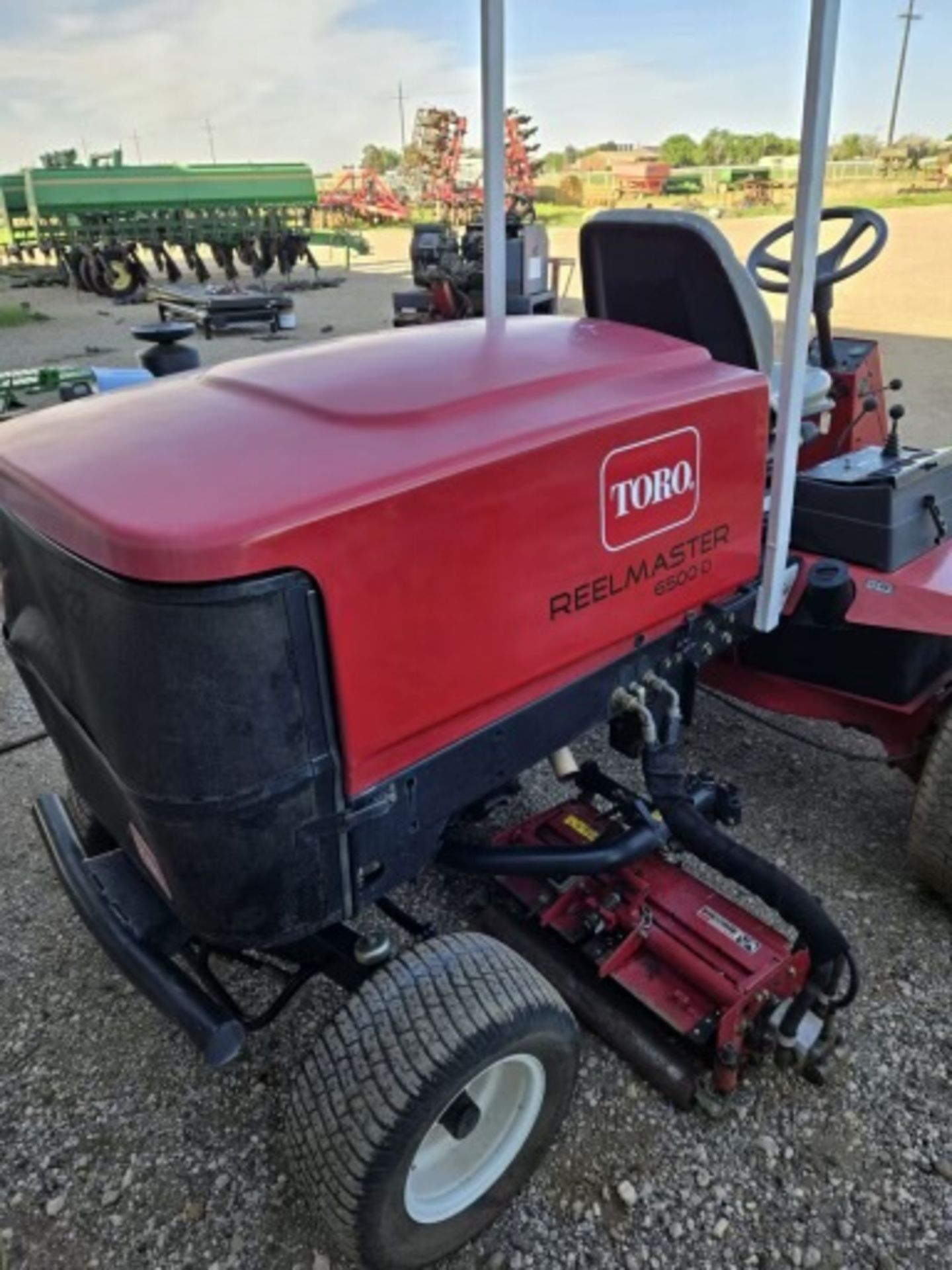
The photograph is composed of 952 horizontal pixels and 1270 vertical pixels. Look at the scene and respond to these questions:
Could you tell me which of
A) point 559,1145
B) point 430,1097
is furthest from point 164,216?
point 430,1097

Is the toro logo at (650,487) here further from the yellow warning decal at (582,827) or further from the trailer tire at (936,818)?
the trailer tire at (936,818)

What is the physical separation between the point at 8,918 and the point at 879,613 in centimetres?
223

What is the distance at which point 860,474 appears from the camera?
2.43 meters

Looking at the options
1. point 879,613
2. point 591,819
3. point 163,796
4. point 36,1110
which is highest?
point 163,796

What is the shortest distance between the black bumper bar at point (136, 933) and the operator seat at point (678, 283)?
1583 mm

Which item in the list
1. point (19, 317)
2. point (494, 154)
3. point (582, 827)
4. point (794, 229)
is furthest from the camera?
point (19, 317)

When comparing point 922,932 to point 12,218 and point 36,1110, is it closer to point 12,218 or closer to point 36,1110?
point 36,1110

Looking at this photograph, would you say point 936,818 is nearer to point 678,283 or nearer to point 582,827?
point 582,827

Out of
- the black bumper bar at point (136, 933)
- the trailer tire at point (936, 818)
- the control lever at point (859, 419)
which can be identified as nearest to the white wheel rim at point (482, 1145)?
the black bumper bar at point (136, 933)

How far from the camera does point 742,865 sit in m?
1.81

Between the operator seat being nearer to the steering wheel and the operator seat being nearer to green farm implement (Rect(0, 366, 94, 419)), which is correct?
the steering wheel

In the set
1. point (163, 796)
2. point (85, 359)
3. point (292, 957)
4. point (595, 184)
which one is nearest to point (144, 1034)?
point (292, 957)

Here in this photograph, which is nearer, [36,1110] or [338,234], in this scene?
[36,1110]

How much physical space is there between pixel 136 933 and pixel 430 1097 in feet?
1.94
